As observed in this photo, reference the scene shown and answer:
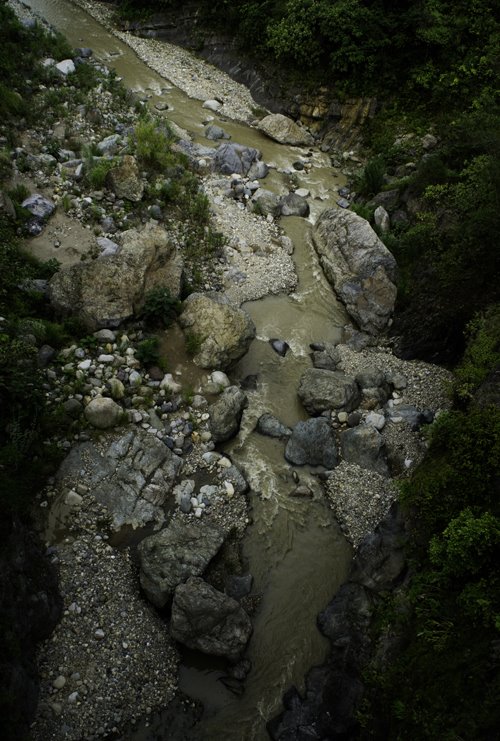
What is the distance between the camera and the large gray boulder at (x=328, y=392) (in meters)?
13.1

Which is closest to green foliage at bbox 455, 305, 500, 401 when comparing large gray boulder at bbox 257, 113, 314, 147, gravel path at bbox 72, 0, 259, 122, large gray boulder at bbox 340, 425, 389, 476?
large gray boulder at bbox 340, 425, 389, 476

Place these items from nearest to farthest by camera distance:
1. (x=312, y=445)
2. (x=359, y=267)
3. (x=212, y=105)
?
(x=312, y=445), (x=359, y=267), (x=212, y=105)

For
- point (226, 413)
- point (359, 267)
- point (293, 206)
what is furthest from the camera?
point (293, 206)

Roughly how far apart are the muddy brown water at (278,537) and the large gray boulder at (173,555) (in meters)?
1.06

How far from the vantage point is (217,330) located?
1325 cm

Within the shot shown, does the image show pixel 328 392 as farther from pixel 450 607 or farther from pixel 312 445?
pixel 450 607

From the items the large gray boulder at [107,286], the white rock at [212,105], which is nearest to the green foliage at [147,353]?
the large gray boulder at [107,286]

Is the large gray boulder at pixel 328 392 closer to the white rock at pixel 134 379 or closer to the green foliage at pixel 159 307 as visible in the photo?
the green foliage at pixel 159 307

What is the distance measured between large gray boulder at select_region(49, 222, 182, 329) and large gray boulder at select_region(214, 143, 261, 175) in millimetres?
8009

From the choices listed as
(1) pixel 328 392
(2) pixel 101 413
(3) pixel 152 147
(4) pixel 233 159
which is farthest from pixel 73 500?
(4) pixel 233 159

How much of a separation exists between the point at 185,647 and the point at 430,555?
4.60m

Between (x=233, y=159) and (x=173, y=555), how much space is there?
16193mm

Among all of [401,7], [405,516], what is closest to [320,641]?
[405,516]

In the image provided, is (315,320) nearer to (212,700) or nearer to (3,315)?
(3,315)
